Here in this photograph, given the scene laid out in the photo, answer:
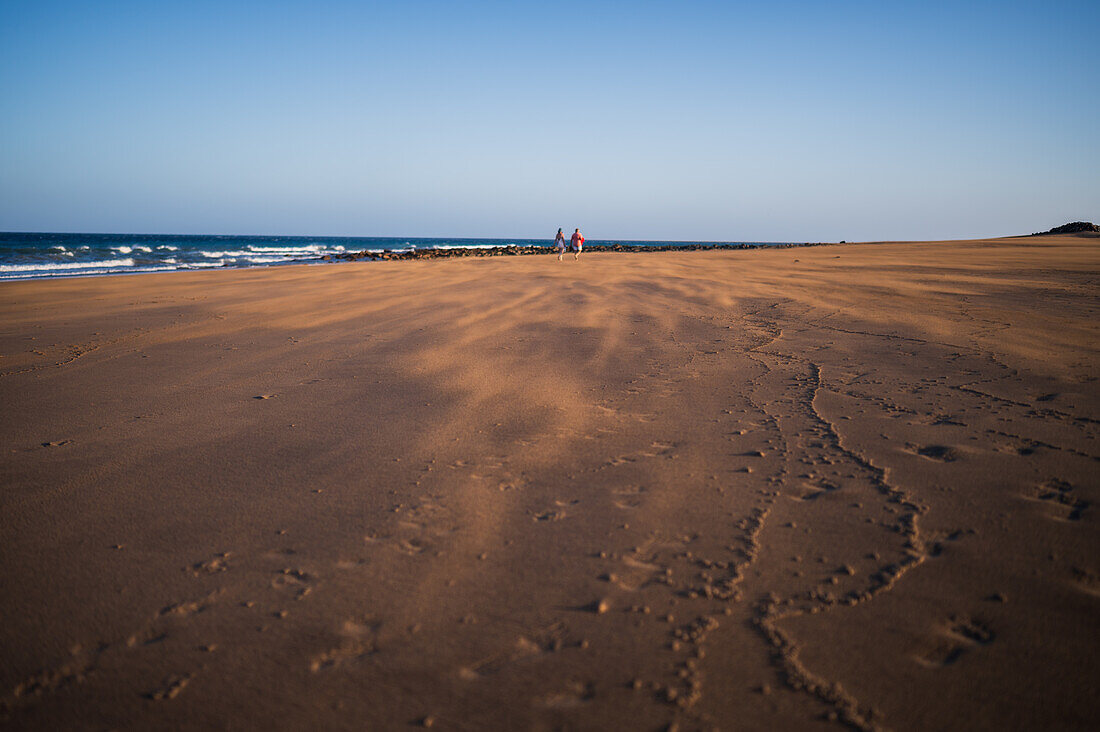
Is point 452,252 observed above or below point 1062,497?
above

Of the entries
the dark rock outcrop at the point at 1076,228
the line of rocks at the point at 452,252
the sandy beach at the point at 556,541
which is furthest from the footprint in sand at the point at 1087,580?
the dark rock outcrop at the point at 1076,228

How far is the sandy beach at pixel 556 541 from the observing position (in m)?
1.60

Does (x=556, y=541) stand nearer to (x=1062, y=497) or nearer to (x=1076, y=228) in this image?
(x=1062, y=497)

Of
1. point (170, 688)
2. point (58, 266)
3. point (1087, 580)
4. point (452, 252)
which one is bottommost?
point (170, 688)

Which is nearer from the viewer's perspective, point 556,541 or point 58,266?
point 556,541

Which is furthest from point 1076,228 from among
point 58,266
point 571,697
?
point 58,266

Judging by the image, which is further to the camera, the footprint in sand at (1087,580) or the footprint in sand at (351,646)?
the footprint in sand at (1087,580)

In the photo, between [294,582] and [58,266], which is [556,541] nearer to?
[294,582]

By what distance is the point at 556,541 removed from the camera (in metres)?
2.31

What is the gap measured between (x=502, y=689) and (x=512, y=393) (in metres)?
2.75

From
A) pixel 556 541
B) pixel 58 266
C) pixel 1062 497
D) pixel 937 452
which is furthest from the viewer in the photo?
pixel 58 266

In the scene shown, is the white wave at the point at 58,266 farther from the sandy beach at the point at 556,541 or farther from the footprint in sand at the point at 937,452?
the footprint in sand at the point at 937,452

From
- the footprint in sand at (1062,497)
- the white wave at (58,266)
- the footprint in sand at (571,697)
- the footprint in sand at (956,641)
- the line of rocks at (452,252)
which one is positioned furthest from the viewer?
the line of rocks at (452,252)

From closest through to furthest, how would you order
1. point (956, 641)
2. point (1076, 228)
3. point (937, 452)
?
point (956, 641) < point (937, 452) < point (1076, 228)
